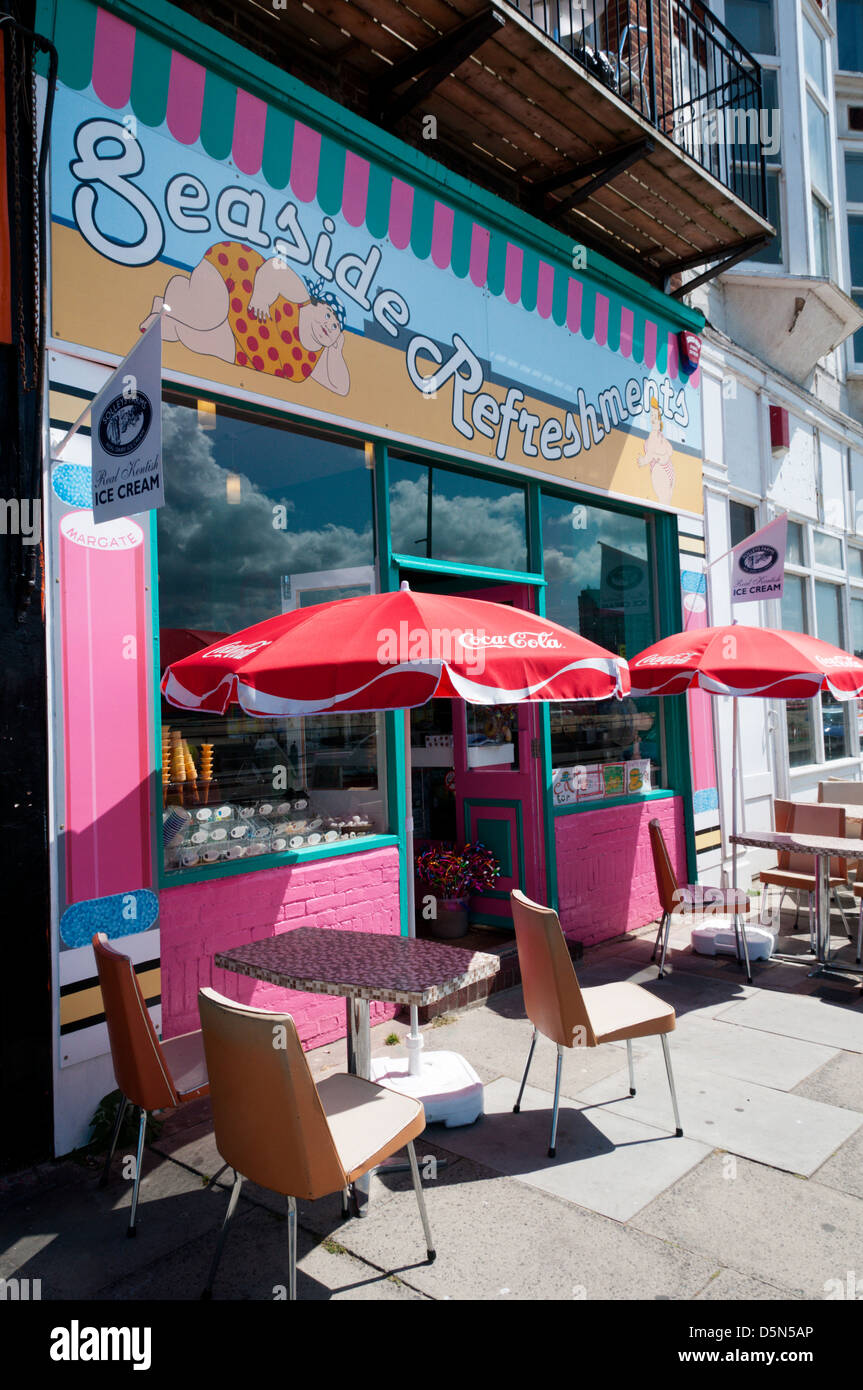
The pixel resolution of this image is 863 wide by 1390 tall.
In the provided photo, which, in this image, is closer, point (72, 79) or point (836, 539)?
point (72, 79)

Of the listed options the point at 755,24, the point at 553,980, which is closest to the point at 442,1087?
the point at 553,980

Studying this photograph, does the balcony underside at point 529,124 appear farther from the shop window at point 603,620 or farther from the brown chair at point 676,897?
the brown chair at point 676,897

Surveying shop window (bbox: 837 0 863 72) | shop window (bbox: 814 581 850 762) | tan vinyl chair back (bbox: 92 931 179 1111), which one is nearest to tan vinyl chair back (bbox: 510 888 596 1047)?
tan vinyl chair back (bbox: 92 931 179 1111)

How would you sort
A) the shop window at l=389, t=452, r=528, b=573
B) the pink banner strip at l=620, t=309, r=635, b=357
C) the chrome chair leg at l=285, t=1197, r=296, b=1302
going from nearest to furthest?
the chrome chair leg at l=285, t=1197, r=296, b=1302 → the shop window at l=389, t=452, r=528, b=573 → the pink banner strip at l=620, t=309, r=635, b=357

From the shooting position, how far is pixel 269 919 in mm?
5074

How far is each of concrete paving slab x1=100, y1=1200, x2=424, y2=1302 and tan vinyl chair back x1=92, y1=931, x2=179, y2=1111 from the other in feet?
1.73

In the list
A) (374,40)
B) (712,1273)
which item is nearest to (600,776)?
(712,1273)

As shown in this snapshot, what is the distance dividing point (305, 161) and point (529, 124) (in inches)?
92.2

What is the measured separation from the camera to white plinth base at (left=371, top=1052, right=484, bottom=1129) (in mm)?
4180

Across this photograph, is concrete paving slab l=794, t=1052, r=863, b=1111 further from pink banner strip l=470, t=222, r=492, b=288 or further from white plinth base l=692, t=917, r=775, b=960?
pink banner strip l=470, t=222, r=492, b=288

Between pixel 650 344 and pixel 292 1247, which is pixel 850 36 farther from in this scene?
pixel 292 1247
